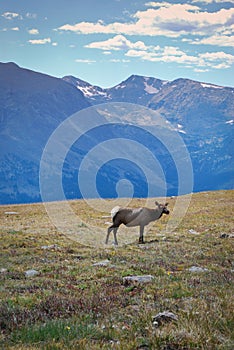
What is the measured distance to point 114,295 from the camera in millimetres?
11648

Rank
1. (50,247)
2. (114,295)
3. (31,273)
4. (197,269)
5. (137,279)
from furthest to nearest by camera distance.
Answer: (50,247) → (197,269) → (31,273) → (137,279) → (114,295)

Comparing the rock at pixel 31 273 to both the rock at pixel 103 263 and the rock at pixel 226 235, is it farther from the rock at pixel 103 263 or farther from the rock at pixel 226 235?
the rock at pixel 226 235

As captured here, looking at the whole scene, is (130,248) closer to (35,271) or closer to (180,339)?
(35,271)

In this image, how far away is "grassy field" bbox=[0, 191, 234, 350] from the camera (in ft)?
26.1

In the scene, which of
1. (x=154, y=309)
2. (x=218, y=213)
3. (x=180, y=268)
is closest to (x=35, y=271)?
(x=180, y=268)

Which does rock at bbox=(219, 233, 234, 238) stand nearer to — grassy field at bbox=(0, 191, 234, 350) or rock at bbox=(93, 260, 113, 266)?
grassy field at bbox=(0, 191, 234, 350)

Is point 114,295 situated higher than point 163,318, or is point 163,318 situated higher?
point 163,318

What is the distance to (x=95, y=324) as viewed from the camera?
902cm

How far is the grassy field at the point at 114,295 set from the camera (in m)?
7.95

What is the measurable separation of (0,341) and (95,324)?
2126 millimetres

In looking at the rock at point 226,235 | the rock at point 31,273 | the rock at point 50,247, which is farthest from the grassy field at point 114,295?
the rock at point 226,235

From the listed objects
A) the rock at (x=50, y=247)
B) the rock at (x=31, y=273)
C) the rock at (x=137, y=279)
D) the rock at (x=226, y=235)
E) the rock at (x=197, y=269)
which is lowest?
the rock at (x=226, y=235)

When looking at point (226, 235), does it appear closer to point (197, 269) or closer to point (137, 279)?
point (197, 269)

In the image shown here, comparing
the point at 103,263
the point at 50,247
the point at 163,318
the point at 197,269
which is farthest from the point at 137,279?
the point at 50,247
